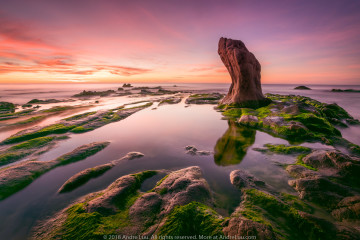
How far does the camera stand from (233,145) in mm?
9656

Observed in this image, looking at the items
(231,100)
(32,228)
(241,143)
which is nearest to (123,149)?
(32,228)

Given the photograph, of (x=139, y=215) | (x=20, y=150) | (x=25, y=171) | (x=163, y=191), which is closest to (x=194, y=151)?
(x=163, y=191)

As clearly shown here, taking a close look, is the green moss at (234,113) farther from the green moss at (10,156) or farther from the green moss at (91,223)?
the green moss at (10,156)

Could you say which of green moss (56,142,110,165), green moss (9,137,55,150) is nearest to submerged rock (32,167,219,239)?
green moss (56,142,110,165)

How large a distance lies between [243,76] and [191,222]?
1999 cm

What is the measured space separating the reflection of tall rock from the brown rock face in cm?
809

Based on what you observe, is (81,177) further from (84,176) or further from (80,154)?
(80,154)

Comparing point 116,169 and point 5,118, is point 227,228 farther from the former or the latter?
point 5,118

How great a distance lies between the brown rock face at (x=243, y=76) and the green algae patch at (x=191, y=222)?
59.5ft

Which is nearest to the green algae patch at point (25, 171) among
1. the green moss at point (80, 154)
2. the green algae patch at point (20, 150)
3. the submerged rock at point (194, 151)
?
the green moss at point (80, 154)

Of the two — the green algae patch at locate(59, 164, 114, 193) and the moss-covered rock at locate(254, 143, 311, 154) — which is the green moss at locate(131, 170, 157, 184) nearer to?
the green algae patch at locate(59, 164, 114, 193)

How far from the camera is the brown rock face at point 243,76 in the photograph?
19453 millimetres

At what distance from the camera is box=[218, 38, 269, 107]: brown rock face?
19453 mm

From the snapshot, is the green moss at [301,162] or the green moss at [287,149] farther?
the green moss at [287,149]
